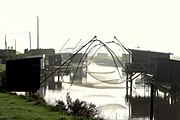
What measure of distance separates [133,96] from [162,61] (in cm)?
388

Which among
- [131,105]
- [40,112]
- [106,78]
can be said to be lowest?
[131,105]

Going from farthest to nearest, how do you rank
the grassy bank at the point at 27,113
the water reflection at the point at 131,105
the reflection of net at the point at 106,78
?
the reflection of net at the point at 106,78, the water reflection at the point at 131,105, the grassy bank at the point at 27,113

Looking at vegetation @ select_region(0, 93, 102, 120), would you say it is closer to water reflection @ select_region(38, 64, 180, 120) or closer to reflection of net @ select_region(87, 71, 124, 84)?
water reflection @ select_region(38, 64, 180, 120)

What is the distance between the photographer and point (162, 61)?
28.5 metres

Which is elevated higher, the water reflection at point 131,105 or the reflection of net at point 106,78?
the reflection of net at point 106,78

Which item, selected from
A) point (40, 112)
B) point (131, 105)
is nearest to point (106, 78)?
point (131, 105)

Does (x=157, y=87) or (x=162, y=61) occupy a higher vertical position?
(x=162, y=61)

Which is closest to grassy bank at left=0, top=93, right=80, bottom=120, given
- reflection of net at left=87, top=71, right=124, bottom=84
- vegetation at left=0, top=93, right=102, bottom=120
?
vegetation at left=0, top=93, right=102, bottom=120

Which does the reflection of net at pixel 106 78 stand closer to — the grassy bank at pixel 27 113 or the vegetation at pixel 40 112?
the vegetation at pixel 40 112

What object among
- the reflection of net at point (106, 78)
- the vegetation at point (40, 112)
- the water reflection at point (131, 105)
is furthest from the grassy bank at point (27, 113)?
the reflection of net at point (106, 78)

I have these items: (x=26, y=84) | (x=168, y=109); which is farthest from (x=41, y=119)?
(x=168, y=109)

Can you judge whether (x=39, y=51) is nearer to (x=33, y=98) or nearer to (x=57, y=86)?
(x=57, y=86)

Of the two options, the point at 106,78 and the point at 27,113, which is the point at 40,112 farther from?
the point at 106,78

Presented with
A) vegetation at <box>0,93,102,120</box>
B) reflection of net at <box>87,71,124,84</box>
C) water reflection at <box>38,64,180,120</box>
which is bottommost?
water reflection at <box>38,64,180,120</box>
